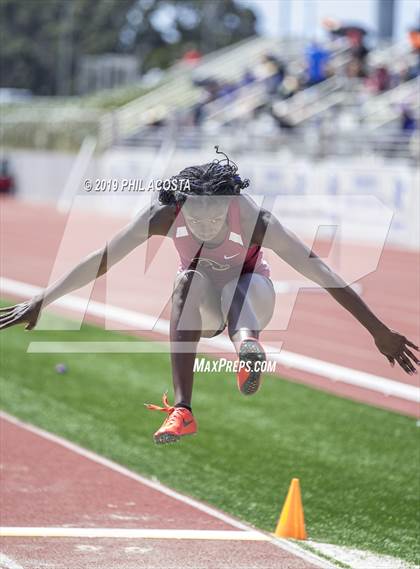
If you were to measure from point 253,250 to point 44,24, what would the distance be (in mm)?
52040

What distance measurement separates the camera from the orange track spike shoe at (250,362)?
425cm

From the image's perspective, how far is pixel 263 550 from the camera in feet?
19.2

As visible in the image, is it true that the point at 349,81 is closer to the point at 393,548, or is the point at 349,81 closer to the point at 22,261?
the point at 22,261

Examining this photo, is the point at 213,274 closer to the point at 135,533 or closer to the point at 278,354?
the point at 135,533

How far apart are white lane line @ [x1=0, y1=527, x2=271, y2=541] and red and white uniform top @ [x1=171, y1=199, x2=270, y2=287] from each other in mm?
1955

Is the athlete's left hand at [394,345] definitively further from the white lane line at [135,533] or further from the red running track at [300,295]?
the red running track at [300,295]

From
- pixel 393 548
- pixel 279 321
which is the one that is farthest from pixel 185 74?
pixel 393 548

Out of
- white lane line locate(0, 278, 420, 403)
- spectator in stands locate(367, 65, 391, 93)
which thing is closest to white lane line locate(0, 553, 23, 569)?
white lane line locate(0, 278, 420, 403)

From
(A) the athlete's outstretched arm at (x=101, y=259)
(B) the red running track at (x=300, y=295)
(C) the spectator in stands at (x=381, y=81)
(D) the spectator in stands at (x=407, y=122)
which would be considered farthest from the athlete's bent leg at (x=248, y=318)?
(C) the spectator in stands at (x=381, y=81)

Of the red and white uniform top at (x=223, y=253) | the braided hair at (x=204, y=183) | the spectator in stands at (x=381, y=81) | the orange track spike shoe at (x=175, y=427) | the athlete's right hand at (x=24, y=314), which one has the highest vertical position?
the braided hair at (x=204, y=183)

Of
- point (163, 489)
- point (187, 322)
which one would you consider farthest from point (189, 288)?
point (163, 489)

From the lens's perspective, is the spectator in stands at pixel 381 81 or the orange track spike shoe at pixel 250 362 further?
the spectator in stands at pixel 381 81

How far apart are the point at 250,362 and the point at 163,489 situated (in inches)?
119

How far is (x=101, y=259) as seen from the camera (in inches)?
180
